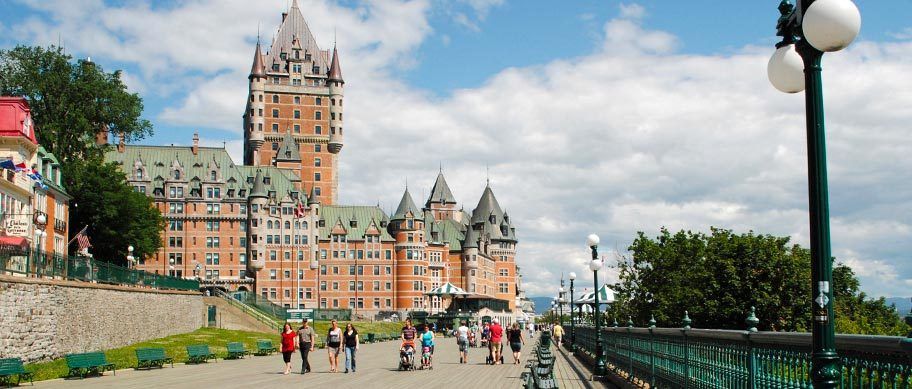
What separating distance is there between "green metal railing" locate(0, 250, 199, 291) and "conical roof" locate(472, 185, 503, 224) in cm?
11890

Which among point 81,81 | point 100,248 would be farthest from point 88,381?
point 100,248

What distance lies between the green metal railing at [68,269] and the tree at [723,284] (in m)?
29.1

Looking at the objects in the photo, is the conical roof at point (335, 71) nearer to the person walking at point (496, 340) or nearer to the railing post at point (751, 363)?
the person walking at point (496, 340)

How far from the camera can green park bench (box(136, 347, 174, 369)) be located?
32.8 meters

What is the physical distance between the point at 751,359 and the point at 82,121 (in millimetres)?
60824

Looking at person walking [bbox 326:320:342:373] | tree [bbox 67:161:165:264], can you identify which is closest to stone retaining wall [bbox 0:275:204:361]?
person walking [bbox 326:320:342:373]

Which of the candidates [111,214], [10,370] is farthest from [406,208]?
[10,370]

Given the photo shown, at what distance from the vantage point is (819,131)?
278 inches

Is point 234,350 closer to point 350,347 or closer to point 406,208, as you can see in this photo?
point 350,347

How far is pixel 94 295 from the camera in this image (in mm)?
39094

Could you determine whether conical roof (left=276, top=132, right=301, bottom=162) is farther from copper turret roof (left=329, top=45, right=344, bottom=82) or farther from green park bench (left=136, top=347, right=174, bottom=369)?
green park bench (left=136, top=347, right=174, bottom=369)

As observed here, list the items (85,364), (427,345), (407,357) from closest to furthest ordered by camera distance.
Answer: (85,364)
(407,357)
(427,345)

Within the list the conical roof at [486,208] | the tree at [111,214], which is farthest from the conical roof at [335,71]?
the tree at [111,214]

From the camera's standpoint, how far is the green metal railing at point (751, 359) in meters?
6.72
